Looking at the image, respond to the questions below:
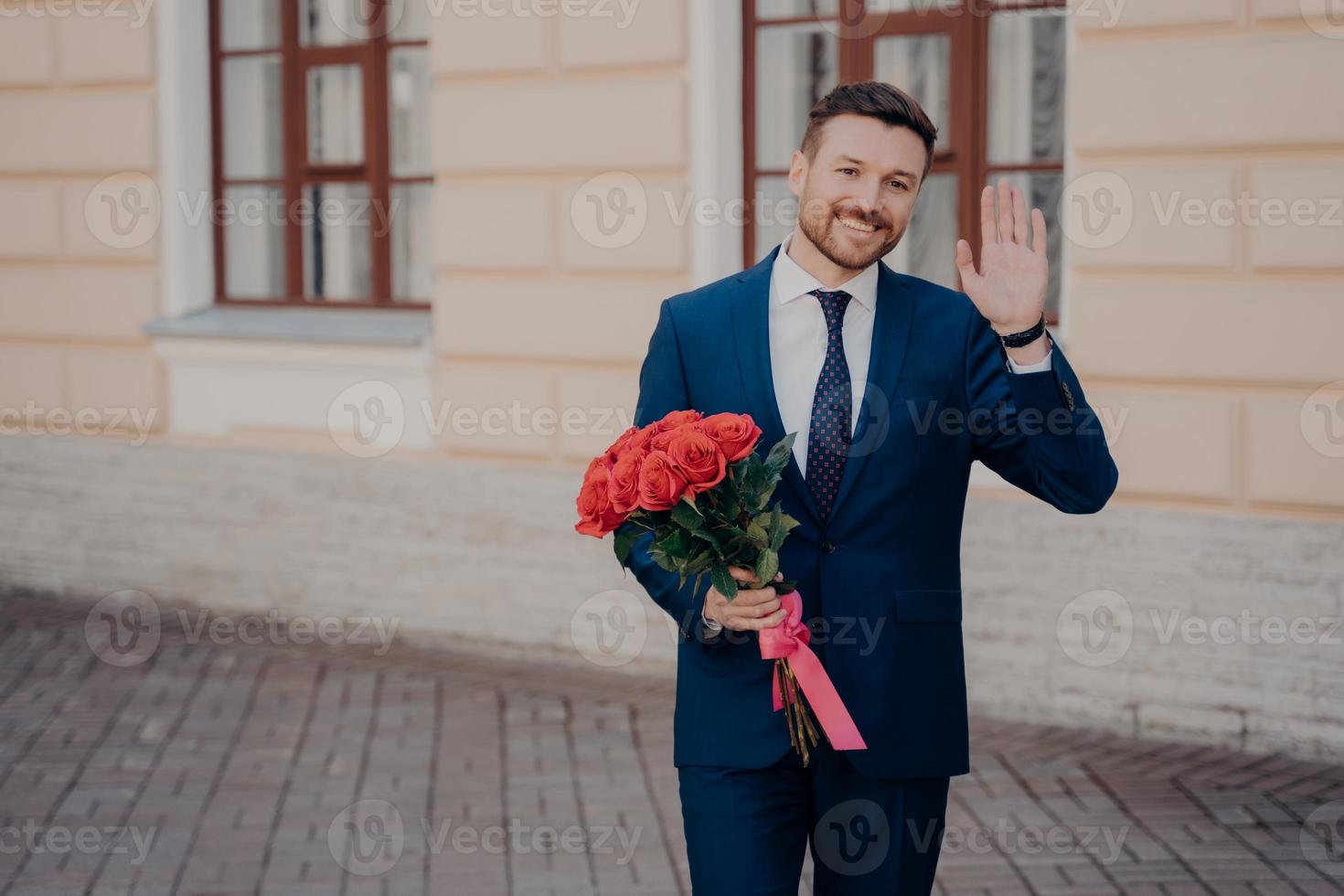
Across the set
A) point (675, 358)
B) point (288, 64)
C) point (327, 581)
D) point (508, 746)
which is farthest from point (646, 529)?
point (288, 64)

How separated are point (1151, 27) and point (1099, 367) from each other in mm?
1272

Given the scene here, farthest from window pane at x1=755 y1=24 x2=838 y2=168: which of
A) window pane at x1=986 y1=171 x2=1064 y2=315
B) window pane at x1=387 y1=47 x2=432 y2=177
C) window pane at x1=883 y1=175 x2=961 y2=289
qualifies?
window pane at x1=387 y1=47 x2=432 y2=177

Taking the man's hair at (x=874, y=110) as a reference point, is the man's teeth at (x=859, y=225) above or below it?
below

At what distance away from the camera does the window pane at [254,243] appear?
8.60 metres

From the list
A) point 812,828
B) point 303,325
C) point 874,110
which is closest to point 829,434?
point 874,110

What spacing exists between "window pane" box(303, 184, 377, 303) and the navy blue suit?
5.63m

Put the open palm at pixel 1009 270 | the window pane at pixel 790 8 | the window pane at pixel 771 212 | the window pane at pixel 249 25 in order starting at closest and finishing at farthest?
1. the open palm at pixel 1009 270
2. the window pane at pixel 790 8
3. the window pane at pixel 771 212
4. the window pane at pixel 249 25

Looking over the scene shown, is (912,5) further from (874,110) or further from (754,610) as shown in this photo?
(754,610)

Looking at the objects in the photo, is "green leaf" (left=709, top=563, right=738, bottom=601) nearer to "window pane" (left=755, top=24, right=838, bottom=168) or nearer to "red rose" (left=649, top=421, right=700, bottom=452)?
"red rose" (left=649, top=421, right=700, bottom=452)

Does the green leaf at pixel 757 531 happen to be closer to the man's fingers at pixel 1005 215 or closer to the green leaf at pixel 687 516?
the green leaf at pixel 687 516

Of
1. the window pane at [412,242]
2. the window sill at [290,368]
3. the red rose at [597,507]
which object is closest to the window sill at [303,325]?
the window sill at [290,368]

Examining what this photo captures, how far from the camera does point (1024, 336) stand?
288 centimetres

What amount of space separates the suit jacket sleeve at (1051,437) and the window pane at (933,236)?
4.10 metres

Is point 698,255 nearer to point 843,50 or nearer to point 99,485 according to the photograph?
point 843,50
